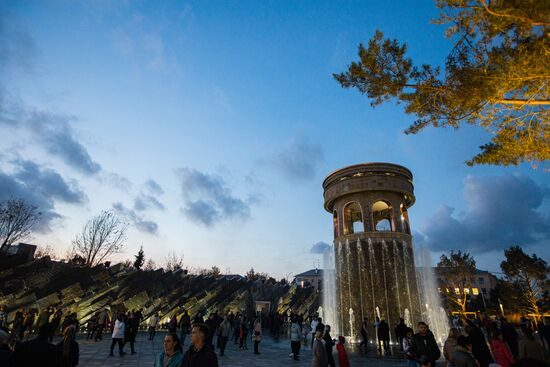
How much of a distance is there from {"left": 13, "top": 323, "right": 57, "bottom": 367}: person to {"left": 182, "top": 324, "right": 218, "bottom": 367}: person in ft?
5.96

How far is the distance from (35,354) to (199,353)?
211 centimetres

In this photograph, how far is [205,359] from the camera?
3.25m

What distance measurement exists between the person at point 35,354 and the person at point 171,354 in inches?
52.8

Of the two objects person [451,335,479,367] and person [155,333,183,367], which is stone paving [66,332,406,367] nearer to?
person [451,335,479,367]

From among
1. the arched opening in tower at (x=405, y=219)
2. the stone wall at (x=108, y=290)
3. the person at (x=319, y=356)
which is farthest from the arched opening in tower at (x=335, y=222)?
the person at (x=319, y=356)

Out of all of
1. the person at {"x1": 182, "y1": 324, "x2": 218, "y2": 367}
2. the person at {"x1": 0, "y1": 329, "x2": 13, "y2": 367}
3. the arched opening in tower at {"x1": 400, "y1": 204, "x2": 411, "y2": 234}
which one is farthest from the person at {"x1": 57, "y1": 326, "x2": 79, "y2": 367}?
the arched opening in tower at {"x1": 400, "y1": 204, "x2": 411, "y2": 234}

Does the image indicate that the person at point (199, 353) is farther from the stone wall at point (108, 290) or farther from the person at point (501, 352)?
the stone wall at point (108, 290)

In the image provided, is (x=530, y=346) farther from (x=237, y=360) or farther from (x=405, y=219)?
(x=405, y=219)

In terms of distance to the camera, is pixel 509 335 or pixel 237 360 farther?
pixel 237 360

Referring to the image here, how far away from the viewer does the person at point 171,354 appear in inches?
141

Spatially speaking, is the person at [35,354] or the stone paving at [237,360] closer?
the person at [35,354]

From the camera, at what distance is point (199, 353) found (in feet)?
10.8

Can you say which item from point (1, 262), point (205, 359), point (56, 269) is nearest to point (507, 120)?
point (205, 359)

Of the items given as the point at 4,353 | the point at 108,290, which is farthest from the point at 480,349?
the point at 108,290
